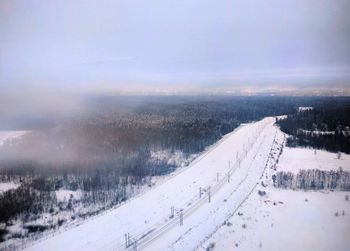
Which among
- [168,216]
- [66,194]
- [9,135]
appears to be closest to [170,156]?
[66,194]

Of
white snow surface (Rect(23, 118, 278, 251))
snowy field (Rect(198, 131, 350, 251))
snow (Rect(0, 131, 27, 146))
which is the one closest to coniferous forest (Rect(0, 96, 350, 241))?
snow (Rect(0, 131, 27, 146))

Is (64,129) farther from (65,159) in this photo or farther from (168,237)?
(168,237)

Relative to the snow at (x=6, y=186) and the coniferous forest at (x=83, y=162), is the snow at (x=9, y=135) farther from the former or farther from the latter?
the snow at (x=6, y=186)

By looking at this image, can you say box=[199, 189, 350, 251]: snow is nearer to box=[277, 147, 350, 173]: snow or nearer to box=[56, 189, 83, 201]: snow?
box=[277, 147, 350, 173]: snow

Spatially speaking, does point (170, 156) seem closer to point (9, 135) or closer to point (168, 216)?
point (168, 216)

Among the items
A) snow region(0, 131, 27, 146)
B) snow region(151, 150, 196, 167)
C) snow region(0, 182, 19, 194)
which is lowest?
snow region(0, 182, 19, 194)

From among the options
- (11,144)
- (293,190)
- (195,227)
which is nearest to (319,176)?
(293,190)
